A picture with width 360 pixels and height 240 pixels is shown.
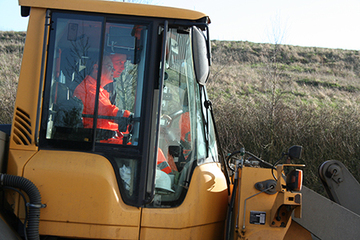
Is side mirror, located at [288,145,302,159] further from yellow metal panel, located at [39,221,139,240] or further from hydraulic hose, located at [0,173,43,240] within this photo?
hydraulic hose, located at [0,173,43,240]

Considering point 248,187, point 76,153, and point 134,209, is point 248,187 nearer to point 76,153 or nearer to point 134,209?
point 134,209

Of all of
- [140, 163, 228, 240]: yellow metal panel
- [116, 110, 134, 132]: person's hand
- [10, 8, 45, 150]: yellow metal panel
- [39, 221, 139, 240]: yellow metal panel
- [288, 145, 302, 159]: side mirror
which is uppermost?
[10, 8, 45, 150]: yellow metal panel

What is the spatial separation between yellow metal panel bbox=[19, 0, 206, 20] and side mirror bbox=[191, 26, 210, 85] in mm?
214

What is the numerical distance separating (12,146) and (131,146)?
92 centimetres

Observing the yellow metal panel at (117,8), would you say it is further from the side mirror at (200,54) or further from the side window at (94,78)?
the side mirror at (200,54)

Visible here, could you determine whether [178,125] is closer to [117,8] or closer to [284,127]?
[117,8]

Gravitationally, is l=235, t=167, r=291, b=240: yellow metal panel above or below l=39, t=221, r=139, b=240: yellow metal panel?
above

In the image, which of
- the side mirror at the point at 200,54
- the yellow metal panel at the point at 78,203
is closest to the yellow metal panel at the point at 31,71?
the yellow metal panel at the point at 78,203

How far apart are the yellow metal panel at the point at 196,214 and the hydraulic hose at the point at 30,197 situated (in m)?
0.77

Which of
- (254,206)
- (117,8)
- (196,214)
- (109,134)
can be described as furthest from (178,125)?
(117,8)

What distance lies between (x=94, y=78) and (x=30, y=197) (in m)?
1.01

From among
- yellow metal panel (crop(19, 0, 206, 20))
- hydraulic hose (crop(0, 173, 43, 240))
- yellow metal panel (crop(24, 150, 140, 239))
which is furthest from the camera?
yellow metal panel (crop(19, 0, 206, 20))

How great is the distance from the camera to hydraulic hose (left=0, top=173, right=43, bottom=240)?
2.27 m

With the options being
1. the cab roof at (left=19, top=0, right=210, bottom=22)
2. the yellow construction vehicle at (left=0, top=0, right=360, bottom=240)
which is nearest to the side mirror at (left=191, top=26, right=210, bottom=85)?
the yellow construction vehicle at (left=0, top=0, right=360, bottom=240)
